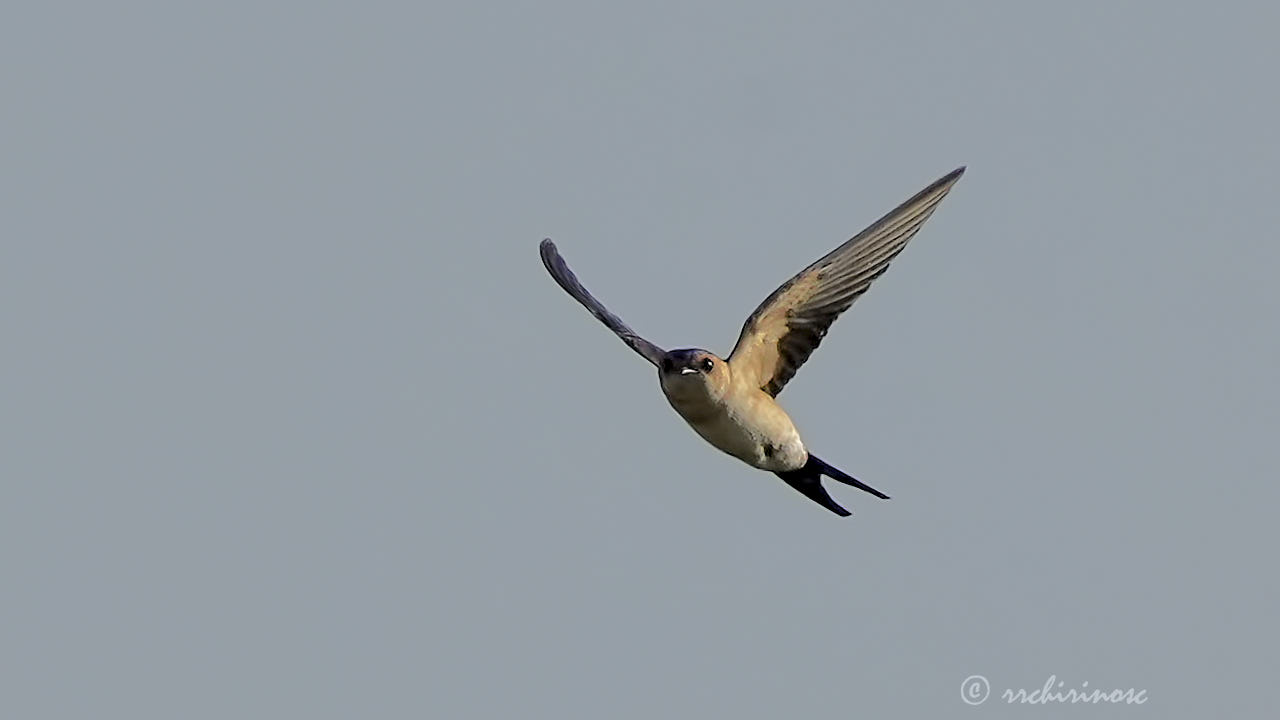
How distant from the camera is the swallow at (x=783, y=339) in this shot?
15430 millimetres

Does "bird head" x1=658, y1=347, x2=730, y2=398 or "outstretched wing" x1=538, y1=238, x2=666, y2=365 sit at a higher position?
"outstretched wing" x1=538, y1=238, x2=666, y2=365

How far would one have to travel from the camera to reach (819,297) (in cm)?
1572

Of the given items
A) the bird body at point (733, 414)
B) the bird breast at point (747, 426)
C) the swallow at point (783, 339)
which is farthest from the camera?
the swallow at point (783, 339)

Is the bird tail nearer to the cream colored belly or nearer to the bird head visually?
the cream colored belly

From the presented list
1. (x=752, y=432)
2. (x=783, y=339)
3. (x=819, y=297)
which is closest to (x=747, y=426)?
(x=752, y=432)

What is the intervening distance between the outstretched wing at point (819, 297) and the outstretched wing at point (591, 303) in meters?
0.50

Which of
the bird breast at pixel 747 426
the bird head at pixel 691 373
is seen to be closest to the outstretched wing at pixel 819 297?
the bird breast at pixel 747 426

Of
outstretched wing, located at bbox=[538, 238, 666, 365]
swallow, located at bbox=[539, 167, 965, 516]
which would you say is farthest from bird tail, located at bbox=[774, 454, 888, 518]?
outstretched wing, located at bbox=[538, 238, 666, 365]

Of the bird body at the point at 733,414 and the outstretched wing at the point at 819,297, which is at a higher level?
the outstretched wing at the point at 819,297

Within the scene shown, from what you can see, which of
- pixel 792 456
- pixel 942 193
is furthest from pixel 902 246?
pixel 792 456

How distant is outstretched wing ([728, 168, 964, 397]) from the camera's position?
1561 cm

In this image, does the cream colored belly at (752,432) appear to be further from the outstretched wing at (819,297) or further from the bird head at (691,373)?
the outstretched wing at (819,297)

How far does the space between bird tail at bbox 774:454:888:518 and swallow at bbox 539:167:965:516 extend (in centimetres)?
27

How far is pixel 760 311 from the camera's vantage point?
15.6 meters
